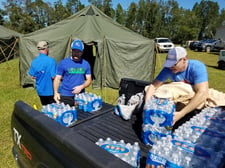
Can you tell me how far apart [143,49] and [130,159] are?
19.9 ft

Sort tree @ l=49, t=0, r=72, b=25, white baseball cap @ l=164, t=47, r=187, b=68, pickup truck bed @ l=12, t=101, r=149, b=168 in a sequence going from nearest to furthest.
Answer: pickup truck bed @ l=12, t=101, r=149, b=168, white baseball cap @ l=164, t=47, r=187, b=68, tree @ l=49, t=0, r=72, b=25

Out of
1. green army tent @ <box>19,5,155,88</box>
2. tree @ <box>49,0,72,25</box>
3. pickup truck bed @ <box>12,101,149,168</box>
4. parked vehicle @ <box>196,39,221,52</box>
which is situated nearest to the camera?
pickup truck bed @ <box>12,101,149,168</box>

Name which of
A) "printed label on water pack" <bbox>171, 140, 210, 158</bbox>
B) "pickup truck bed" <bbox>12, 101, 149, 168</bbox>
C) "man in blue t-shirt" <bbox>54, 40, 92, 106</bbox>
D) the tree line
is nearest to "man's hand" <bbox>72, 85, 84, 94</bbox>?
"man in blue t-shirt" <bbox>54, 40, 92, 106</bbox>

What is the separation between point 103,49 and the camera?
6.73 meters

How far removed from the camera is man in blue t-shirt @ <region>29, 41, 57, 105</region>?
3244 mm

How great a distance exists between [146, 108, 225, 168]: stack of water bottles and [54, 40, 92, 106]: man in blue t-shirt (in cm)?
191

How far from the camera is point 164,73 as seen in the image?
2414mm

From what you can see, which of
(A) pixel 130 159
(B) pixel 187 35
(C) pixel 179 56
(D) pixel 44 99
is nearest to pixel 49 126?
(A) pixel 130 159

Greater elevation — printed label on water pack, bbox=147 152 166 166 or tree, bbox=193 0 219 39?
tree, bbox=193 0 219 39

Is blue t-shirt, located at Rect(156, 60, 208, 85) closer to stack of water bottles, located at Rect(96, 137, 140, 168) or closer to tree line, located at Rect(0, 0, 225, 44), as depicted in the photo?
stack of water bottles, located at Rect(96, 137, 140, 168)

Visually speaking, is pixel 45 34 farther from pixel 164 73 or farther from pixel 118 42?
pixel 164 73

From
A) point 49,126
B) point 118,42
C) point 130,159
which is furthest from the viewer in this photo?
point 118,42

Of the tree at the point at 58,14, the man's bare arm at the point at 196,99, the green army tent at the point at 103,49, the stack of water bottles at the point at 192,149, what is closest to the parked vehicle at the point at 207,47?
the green army tent at the point at 103,49

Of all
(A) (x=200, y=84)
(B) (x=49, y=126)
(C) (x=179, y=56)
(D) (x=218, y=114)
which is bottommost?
(D) (x=218, y=114)
